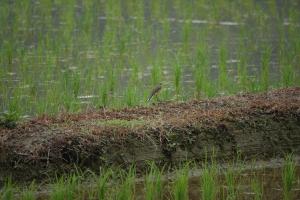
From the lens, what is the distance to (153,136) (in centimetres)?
544

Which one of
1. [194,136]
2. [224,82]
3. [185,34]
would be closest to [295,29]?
[185,34]

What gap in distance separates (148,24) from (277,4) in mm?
3211

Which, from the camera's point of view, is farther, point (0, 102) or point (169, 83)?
point (169, 83)

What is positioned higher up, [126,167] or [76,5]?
[76,5]

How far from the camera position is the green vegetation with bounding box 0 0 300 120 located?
7.36 m

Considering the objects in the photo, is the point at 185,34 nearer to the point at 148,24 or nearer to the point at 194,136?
the point at 148,24

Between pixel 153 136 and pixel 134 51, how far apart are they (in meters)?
4.35

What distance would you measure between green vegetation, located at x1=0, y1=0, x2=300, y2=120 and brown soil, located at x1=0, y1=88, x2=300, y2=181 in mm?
448

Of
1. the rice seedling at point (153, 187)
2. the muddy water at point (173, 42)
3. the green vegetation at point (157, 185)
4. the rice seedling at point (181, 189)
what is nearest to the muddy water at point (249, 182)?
the green vegetation at point (157, 185)

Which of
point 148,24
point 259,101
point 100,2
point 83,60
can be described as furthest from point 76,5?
point 259,101

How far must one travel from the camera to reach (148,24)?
11.4 meters

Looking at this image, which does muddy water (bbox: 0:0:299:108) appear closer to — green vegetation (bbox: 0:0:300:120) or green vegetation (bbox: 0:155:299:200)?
green vegetation (bbox: 0:0:300:120)

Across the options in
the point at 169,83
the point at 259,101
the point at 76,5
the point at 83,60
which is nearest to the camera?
the point at 259,101

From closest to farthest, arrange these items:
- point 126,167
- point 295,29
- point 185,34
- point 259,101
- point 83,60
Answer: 1. point 126,167
2. point 259,101
3. point 83,60
4. point 185,34
5. point 295,29
